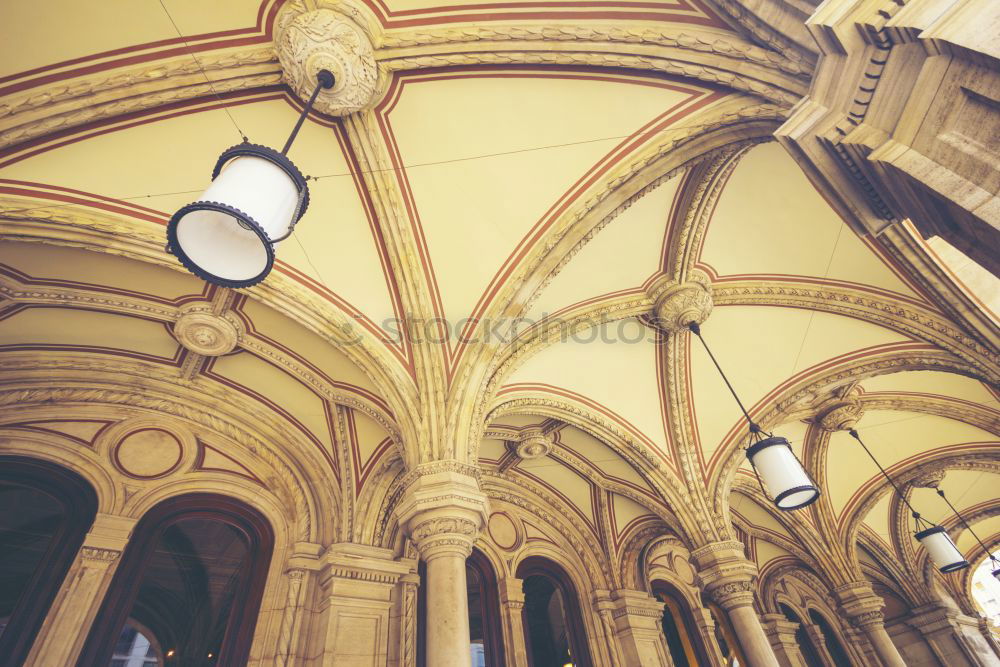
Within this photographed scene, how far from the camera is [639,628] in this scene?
7.13 m

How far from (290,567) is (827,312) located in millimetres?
6341

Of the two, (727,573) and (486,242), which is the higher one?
(486,242)

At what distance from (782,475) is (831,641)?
30.1 feet

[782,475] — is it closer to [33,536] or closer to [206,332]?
[206,332]

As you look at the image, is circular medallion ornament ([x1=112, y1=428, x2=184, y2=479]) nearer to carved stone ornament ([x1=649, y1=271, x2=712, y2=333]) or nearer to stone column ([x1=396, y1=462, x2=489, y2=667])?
stone column ([x1=396, y1=462, x2=489, y2=667])

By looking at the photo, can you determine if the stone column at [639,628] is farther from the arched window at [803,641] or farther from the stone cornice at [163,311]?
the stone cornice at [163,311]

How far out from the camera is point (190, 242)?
202 cm

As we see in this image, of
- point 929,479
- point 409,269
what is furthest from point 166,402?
point 929,479

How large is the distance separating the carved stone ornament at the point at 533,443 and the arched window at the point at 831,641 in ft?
24.7

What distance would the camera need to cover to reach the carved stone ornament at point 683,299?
18.1ft

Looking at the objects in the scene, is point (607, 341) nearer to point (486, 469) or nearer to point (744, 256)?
point (744, 256)

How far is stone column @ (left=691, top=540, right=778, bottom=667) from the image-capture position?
209 inches

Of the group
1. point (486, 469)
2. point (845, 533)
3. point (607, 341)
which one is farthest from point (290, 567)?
point (845, 533)

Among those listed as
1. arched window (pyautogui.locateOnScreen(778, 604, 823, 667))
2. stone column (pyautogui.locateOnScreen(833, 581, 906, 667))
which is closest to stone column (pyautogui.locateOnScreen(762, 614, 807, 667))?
arched window (pyautogui.locateOnScreen(778, 604, 823, 667))
